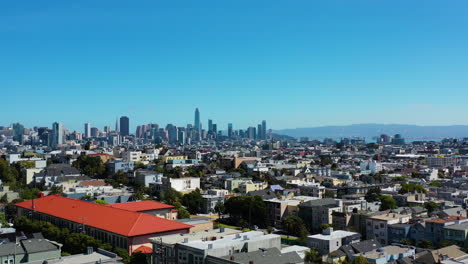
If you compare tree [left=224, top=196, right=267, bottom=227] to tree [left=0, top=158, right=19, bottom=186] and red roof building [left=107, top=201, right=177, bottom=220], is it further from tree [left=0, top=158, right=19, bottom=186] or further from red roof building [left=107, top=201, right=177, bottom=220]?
tree [left=0, top=158, right=19, bottom=186]

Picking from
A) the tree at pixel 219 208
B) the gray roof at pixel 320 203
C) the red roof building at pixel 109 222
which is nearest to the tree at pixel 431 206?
the gray roof at pixel 320 203

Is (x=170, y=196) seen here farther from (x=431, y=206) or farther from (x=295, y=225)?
(x=431, y=206)

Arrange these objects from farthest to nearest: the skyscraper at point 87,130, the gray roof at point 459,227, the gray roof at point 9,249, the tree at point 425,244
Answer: the skyscraper at point 87,130 < the gray roof at point 459,227 < the tree at point 425,244 < the gray roof at point 9,249

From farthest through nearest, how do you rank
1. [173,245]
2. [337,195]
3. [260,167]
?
[260,167]
[337,195]
[173,245]

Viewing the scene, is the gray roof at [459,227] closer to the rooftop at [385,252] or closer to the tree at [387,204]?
the rooftop at [385,252]

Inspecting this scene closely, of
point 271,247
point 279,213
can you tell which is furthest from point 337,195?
point 271,247

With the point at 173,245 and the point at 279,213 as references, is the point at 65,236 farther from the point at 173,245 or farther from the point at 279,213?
the point at 279,213
